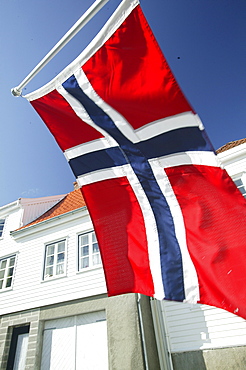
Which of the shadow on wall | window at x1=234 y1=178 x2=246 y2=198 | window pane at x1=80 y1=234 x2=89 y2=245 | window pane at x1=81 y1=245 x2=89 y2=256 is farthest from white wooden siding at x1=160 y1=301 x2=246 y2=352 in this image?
window pane at x1=80 y1=234 x2=89 y2=245

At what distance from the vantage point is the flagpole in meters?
3.60

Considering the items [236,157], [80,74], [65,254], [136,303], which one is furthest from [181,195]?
[65,254]

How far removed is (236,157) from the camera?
10266 mm

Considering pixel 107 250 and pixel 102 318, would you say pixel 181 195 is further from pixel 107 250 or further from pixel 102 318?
pixel 102 318

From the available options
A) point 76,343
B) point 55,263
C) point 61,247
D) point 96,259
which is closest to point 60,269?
point 55,263

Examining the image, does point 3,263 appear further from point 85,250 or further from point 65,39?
point 65,39

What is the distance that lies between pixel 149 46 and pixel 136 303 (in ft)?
25.2

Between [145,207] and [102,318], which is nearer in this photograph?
[145,207]

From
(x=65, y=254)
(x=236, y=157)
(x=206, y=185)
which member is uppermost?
(x=236, y=157)

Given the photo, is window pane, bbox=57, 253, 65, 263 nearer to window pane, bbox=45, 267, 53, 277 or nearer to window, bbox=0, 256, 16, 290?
window pane, bbox=45, 267, 53, 277

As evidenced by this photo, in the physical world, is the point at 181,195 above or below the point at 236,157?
below

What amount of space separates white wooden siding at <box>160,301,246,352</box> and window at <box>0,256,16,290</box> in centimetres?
723

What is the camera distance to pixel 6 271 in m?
13.0

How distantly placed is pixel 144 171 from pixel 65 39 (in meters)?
2.10
